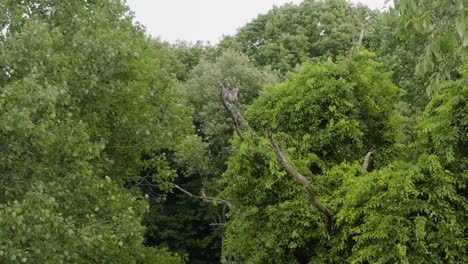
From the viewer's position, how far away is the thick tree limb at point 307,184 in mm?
13062

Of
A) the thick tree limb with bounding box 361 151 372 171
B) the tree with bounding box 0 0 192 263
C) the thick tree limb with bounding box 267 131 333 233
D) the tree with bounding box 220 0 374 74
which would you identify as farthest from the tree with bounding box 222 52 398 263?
the tree with bounding box 220 0 374 74

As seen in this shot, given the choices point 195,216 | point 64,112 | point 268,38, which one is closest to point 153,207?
point 195,216

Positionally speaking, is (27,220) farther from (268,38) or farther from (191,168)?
(268,38)

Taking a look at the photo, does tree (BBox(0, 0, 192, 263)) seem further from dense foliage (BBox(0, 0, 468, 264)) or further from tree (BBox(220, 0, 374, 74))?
tree (BBox(220, 0, 374, 74))

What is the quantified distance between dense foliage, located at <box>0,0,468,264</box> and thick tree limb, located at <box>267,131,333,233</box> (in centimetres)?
4

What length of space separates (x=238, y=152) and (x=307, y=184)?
8.23 feet

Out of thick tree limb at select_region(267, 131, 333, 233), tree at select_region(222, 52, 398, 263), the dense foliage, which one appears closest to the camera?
the dense foliage

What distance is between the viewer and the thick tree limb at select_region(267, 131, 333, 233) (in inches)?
514

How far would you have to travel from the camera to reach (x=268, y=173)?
49.1 ft

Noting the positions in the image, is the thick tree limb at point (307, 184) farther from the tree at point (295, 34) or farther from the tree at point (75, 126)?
the tree at point (295, 34)

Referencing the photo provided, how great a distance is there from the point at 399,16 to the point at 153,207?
26857 mm

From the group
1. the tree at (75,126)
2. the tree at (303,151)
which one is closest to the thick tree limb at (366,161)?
the tree at (303,151)

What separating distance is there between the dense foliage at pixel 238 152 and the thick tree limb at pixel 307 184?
45 millimetres

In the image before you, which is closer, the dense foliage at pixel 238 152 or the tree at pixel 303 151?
the dense foliage at pixel 238 152
